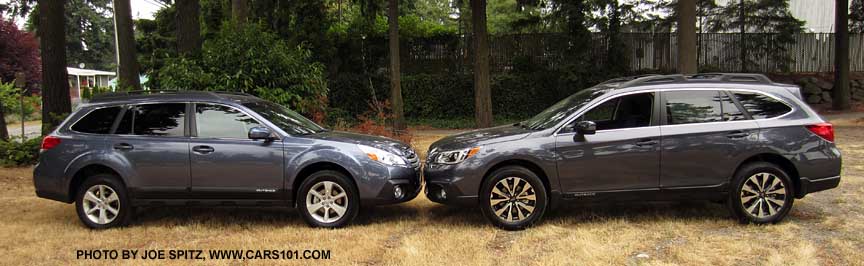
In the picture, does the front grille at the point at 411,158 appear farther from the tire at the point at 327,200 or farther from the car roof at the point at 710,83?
the car roof at the point at 710,83

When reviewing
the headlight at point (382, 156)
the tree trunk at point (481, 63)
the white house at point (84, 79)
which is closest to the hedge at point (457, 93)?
the tree trunk at point (481, 63)

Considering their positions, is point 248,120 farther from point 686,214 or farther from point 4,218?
point 686,214

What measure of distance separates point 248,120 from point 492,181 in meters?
2.73

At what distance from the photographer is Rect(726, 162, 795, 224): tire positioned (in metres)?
6.25

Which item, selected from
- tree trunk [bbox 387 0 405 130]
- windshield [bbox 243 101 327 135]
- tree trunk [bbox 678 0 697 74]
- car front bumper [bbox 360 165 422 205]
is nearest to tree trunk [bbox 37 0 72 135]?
tree trunk [bbox 387 0 405 130]

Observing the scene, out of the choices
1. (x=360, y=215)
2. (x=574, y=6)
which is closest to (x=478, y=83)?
(x=574, y=6)

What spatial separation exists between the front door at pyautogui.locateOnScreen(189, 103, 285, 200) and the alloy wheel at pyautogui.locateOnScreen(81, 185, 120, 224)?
918 millimetres

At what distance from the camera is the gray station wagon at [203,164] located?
251 inches

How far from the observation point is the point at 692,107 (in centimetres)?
642

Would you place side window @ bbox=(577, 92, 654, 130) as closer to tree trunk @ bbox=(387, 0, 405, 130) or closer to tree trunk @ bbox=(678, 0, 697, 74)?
tree trunk @ bbox=(678, 0, 697, 74)

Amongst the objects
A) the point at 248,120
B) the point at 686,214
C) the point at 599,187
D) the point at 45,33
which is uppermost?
the point at 45,33

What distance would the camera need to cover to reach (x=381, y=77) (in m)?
20.4

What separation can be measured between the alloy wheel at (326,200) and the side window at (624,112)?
105 inches

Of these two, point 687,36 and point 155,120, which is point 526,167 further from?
point 687,36
